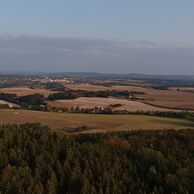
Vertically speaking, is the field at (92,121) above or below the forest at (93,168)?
below

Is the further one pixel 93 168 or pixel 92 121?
pixel 92 121

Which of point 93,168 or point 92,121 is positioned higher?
point 93,168

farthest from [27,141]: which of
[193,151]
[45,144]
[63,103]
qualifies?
[63,103]

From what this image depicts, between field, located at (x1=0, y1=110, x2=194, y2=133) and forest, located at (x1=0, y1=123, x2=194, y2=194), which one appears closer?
forest, located at (x1=0, y1=123, x2=194, y2=194)

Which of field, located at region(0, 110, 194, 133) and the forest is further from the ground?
the forest
